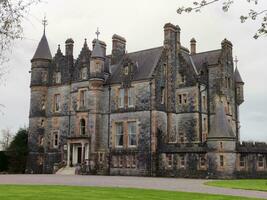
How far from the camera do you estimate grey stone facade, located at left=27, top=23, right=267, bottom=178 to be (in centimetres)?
4234

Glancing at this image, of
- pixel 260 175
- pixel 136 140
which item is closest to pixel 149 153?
pixel 136 140

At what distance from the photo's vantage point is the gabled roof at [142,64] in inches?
1832

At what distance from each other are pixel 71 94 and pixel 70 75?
7.82 ft

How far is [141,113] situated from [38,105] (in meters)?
14.6

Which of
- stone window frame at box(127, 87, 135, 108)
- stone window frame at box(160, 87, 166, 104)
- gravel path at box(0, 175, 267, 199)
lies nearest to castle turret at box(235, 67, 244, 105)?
stone window frame at box(160, 87, 166, 104)

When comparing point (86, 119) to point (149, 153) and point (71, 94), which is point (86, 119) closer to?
point (71, 94)

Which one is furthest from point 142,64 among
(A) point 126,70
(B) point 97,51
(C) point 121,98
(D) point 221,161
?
(D) point 221,161

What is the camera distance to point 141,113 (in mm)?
45688

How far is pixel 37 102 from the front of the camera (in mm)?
53562

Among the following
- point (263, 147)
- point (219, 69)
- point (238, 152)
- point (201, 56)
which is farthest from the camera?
point (201, 56)

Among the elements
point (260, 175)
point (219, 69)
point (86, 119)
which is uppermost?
point (219, 69)

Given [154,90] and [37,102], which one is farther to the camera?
[37,102]

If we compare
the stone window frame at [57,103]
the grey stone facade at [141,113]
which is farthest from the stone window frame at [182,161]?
the stone window frame at [57,103]

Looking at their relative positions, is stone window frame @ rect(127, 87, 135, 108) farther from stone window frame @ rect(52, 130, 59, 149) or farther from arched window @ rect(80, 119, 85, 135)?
stone window frame @ rect(52, 130, 59, 149)
